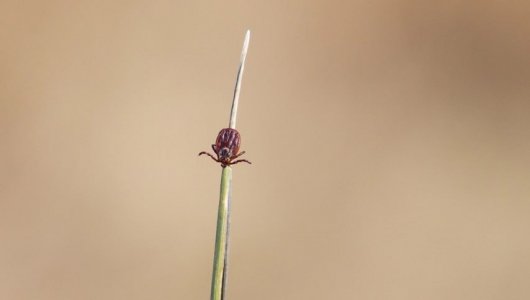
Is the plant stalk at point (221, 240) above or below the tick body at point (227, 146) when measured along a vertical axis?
below

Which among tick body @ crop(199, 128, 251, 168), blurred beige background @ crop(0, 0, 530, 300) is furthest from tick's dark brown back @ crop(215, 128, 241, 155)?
blurred beige background @ crop(0, 0, 530, 300)

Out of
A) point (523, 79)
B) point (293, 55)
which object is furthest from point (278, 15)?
point (523, 79)

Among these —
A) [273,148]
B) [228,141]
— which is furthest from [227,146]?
[273,148]

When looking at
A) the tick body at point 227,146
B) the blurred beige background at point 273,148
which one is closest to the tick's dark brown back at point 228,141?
the tick body at point 227,146

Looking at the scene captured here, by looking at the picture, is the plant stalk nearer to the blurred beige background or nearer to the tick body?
the tick body

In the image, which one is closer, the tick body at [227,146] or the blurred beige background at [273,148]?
the tick body at [227,146]

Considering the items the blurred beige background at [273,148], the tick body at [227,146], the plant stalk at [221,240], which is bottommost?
the plant stalk at [221,240]

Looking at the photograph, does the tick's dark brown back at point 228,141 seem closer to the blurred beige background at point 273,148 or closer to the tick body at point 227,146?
the tick body at point 227,146

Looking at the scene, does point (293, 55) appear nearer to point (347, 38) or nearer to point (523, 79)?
point (347, 38)

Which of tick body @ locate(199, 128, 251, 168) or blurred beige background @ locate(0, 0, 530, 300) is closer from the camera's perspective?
tick body @ locate(199, 128, 251, 168)
